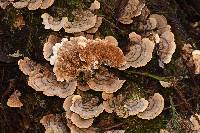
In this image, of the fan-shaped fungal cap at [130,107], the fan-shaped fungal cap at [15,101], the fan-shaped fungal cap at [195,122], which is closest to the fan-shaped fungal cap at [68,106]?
the fan-shaped fungal cap at [130,107]

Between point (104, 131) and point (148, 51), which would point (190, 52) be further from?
point (104, 131)

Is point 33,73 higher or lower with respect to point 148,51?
lower

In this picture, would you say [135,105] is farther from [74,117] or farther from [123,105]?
[74,117]

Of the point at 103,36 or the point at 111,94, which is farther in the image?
the point at 103,36

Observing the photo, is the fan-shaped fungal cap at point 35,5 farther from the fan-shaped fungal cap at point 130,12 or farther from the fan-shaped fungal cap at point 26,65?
the fan-shaped fungal cap at point 130,12

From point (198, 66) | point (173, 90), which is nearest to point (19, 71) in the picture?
point (173, 90)

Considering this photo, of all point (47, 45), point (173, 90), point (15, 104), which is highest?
point (47, 45)

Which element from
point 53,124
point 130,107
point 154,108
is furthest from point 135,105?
point 53,124
